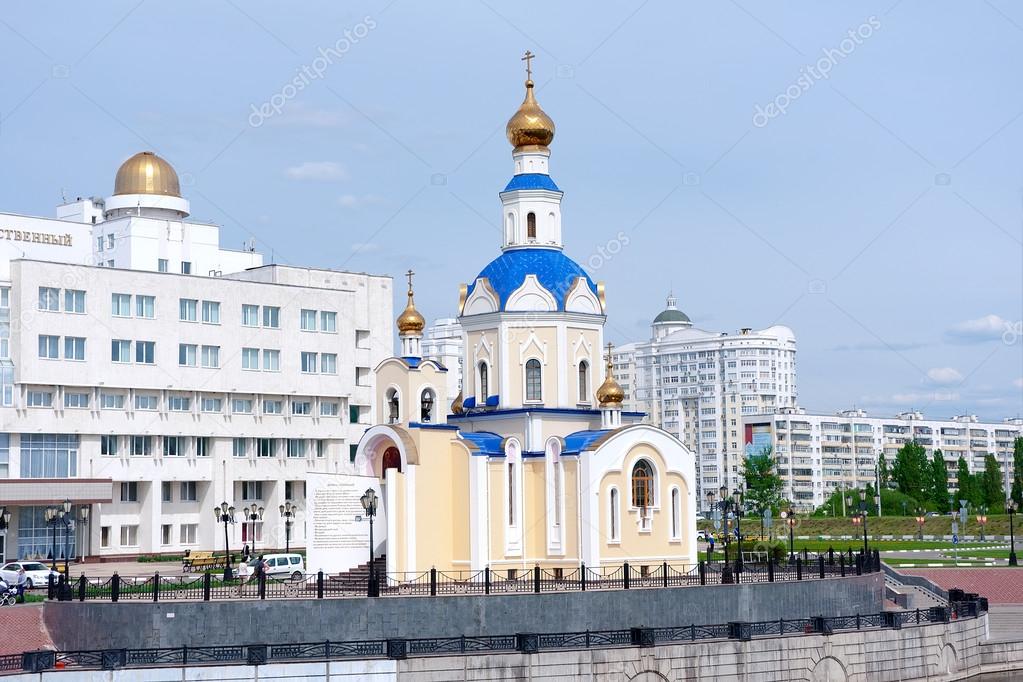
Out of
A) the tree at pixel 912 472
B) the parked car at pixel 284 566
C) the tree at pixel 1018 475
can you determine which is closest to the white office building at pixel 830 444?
the tree at pixel 912 472

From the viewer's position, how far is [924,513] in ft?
339

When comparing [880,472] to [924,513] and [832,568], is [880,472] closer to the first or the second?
[924,513]

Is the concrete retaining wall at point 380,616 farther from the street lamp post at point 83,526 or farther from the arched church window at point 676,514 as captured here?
the street lamp post at point 83,526

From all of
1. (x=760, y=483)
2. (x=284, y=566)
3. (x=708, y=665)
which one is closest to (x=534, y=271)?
(x=284, y=566)

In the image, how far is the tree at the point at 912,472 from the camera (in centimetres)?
10988

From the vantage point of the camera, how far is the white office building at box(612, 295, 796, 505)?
150 metres

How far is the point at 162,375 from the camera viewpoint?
60.4 metres

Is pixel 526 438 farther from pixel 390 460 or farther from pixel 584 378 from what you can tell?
pixel 390 460

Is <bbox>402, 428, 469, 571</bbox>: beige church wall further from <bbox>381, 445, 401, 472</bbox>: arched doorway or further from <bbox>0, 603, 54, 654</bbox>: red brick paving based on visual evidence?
<bbox>0, 603, 54, 654</bbox>: red brick paving

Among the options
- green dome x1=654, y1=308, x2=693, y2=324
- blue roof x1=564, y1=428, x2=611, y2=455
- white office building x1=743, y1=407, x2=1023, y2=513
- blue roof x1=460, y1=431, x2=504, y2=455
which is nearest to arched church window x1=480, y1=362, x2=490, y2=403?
blue roof x1=460, y1=431, x2=504, y2=455

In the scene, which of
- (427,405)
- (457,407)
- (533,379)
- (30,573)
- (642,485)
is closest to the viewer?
(642,485)

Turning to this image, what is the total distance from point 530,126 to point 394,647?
65.8 feet

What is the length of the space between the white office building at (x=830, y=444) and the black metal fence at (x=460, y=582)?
99984mm

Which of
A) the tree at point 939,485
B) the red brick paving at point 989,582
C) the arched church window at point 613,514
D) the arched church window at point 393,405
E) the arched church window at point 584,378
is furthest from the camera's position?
the tree at point 939,485
